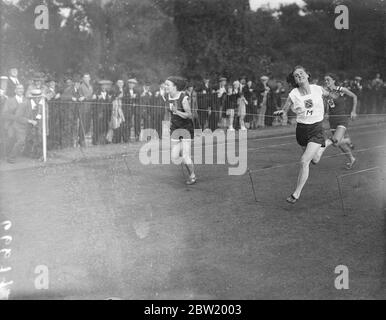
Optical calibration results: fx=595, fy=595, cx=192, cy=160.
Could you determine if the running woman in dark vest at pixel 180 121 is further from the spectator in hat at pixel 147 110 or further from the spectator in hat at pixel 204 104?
the spectator in hat at pixel 204 104

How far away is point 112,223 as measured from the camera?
7406mm

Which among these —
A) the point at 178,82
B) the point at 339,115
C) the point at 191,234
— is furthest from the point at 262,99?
the point at 191,234

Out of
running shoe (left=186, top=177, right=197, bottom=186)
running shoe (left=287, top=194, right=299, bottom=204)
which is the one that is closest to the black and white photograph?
running shoe (left=186, top=177, right=197, bottom=186)

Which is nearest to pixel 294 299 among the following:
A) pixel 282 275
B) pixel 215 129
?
pixel 282 275

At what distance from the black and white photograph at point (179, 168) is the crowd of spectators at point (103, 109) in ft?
0.14

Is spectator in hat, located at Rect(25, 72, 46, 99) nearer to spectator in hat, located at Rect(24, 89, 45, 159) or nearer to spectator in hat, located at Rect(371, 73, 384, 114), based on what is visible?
spectator in hat, located at Rect(24, 89, 45, 159)

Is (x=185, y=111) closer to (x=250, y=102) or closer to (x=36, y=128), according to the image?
(x=36, y=128)

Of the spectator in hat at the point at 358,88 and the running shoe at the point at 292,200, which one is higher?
the spectator in hat at the point at 358,88

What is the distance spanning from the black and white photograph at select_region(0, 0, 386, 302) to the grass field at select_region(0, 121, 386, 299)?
3 cm

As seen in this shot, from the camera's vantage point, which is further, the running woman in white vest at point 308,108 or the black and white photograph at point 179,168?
the running woman in white vest at point 308,108

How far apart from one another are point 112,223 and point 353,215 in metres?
3.10

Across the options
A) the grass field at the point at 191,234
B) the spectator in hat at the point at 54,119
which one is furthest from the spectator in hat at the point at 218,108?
the grass field at the point at 191,234

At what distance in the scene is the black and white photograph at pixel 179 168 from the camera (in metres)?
5.45
